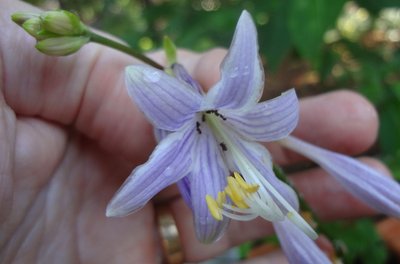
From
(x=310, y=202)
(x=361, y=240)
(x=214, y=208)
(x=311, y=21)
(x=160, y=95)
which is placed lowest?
(x=361, y=240)

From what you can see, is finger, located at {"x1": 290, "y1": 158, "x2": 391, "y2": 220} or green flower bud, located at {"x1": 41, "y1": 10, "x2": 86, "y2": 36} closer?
green flower bud, located at {"x1": 41, "y1": 10, "x2": 86, "y2": 36}

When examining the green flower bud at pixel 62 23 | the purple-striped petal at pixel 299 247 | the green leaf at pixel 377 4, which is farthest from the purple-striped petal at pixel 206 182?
the green leaf at pixel 377 4

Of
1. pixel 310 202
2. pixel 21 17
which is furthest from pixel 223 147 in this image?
pixel 310 202

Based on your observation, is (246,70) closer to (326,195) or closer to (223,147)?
(223,147)

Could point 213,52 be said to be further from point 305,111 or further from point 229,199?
point 229,199

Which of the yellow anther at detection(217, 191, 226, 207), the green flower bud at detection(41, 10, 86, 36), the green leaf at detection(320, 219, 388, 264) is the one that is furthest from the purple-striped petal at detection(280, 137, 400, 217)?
the green leaf at detection(320, 219, 388, 264)

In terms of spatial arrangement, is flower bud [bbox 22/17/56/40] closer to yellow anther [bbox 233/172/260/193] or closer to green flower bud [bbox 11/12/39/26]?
green flower bud [bbox 11/12/39/26]

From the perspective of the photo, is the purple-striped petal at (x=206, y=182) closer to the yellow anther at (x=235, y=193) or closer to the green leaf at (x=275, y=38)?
the yellow anther at (x=235, y=193)
